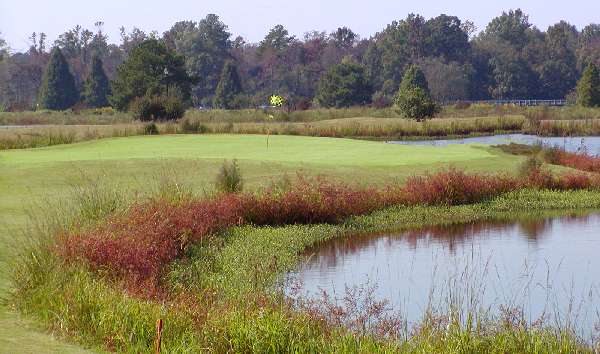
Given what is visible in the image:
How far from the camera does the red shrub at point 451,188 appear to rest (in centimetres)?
2380

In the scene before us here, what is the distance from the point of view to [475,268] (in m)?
15.6

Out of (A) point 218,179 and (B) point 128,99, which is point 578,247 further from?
(B) point 128,99

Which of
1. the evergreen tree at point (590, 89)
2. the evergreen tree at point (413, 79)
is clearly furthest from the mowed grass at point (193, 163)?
the evergreen tree at point (413, 79)

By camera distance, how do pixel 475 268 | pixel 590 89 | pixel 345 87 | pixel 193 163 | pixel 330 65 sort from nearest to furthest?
pixel 475 268, pixel 193 163, pixel 590 89, pixel 345 87, pixel 330 65

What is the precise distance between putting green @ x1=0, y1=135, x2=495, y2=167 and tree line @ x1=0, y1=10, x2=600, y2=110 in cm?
4977

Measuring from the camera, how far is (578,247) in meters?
18.9

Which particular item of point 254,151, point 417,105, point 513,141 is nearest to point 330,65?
point 417,105

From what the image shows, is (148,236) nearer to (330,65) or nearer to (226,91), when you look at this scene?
(226,91)

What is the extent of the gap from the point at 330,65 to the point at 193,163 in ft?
299

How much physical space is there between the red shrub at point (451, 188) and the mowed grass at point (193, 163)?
1.51 m

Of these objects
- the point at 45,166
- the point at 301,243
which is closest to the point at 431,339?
the point at 301,243

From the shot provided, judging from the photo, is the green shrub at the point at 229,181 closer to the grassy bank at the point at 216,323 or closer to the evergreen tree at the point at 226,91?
the grassy bank at the point at 216,323

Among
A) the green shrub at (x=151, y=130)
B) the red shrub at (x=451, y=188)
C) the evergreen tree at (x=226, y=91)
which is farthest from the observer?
the evergreen tree at (x=226, y=91)

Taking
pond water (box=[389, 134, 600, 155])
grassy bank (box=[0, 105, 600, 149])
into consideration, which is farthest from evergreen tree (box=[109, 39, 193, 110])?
pond water (box=[389, 134, 600, 155])
